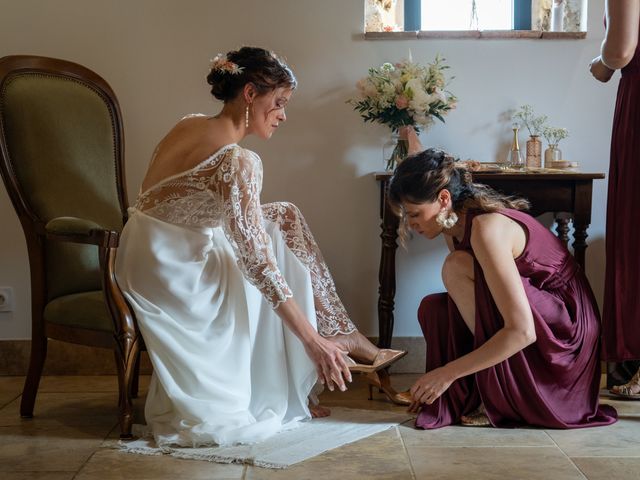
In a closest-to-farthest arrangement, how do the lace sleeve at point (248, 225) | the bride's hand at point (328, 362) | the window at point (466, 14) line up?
the bride's hand at point (328, 362)
the lace sleeve at point (248, 225)
the window at point (466, 14)

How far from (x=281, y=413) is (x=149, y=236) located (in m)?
0.66

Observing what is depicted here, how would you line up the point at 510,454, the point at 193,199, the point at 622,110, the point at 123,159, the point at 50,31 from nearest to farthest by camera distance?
the point at 510,454, the point at 193,199, the point at 622,110, the point at 123,159, the point at 50,31

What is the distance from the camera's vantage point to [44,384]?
324cm

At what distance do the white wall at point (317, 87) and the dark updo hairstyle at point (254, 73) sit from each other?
0.81 m

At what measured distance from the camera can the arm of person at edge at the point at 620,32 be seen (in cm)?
248

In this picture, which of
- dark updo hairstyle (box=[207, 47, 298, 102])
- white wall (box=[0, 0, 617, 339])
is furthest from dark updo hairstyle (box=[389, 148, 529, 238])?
white wall (box=[0, 0, 617, 339])

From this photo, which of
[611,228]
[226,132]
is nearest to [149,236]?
[226,132]

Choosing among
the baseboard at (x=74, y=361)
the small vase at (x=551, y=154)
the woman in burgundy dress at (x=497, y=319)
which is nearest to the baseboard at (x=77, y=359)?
the baseboard at (x=74, y=361)

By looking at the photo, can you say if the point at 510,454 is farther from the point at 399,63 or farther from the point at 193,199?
the point at 399,63

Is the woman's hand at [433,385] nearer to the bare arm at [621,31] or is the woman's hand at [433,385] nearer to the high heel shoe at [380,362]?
the high heel shoe at [380,362]

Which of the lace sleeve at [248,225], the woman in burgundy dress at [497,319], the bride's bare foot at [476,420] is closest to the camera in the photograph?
the lace sleeve at [248,225]

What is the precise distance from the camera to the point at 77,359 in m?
3.42

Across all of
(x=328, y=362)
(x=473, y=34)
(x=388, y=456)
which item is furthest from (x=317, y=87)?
(x=388, y=456)

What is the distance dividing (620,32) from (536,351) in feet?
3.27
